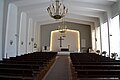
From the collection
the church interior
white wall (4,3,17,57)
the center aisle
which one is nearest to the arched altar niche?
the church interior

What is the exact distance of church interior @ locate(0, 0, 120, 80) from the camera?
4.37 m

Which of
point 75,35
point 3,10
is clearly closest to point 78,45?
point 75,35

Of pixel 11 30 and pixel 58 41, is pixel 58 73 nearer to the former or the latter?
pixel 11 30

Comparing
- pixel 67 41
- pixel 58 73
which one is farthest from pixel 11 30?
pixel 67 41

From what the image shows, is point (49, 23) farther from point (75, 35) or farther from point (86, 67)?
point (86, 67)

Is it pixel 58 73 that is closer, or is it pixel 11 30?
pixel 58 73

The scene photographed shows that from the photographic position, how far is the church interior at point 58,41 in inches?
172

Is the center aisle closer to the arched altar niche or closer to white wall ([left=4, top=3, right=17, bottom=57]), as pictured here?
white wall ([left=4, top=3, right=17, bottom=57])

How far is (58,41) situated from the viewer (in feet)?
72.9

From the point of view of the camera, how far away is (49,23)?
70.5 ft

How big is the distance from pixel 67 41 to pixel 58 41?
99cm

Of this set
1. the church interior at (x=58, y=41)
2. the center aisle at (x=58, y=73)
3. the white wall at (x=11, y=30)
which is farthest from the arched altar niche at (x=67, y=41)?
the center aisle at (x=58, y=73)

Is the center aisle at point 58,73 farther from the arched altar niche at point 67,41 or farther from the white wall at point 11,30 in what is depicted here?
the arched altar niche at point 67,41

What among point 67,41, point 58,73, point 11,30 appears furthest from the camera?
point 67,41
